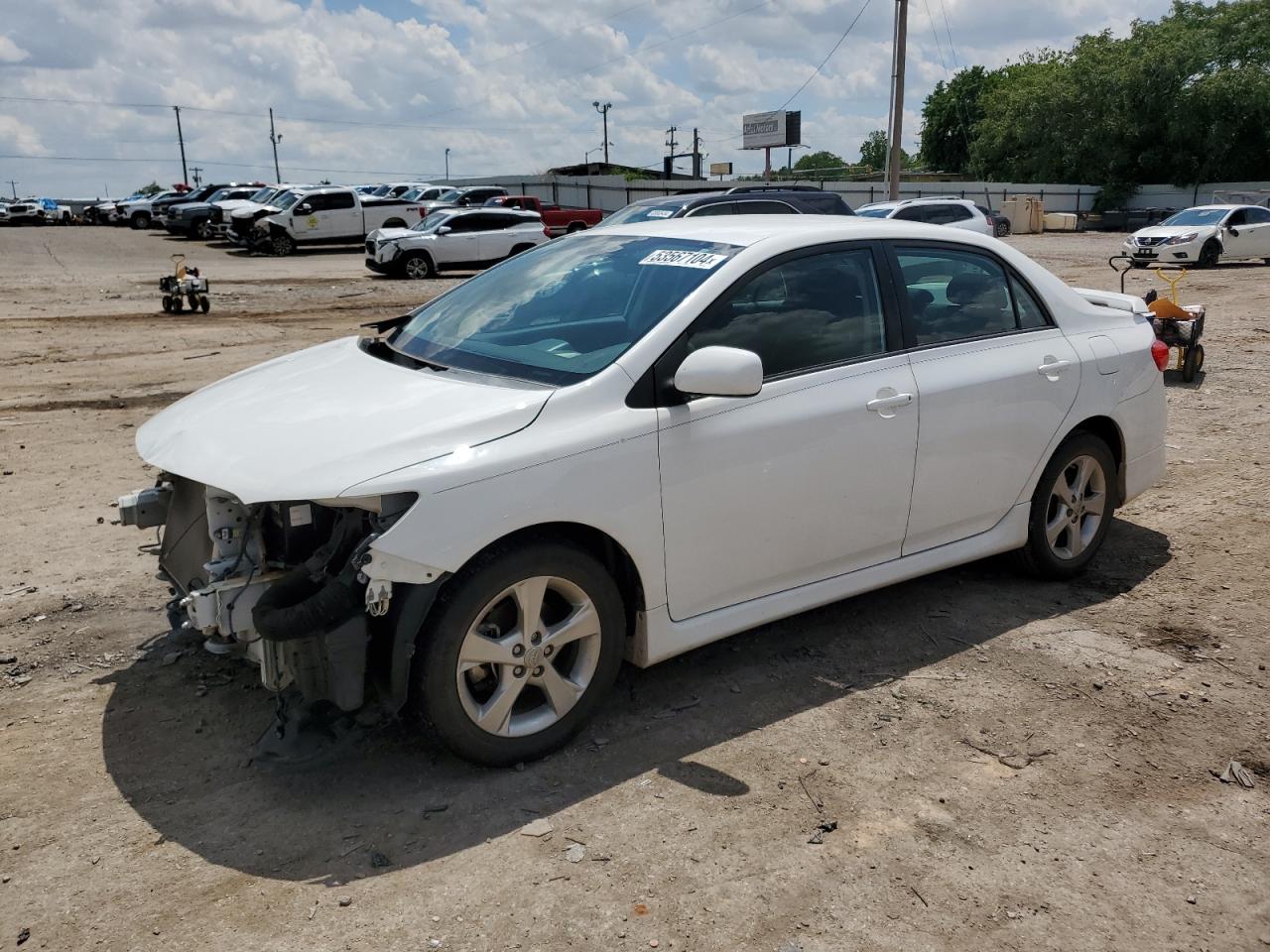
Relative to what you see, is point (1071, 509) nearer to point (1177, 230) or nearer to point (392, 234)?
point (392, 234)

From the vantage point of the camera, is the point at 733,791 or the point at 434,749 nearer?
the point at 733,791

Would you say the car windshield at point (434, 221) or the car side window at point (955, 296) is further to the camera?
the car windshield at point (434, 221)

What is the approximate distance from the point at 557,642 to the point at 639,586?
0.37 m

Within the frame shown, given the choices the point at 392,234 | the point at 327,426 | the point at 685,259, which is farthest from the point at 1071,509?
the point at 392,234

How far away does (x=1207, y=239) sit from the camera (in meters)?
25.8

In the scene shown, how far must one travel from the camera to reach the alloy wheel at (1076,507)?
16.8ft

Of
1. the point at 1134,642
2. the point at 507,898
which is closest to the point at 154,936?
the point at 507,898

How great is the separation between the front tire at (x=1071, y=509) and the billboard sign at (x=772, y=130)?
55792mm

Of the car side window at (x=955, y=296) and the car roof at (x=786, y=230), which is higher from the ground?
the car roof at (x=786, y=230)

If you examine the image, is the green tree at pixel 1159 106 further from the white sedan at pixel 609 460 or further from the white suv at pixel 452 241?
the white sedan at pixel 609 460

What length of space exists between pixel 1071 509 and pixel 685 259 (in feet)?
7.85

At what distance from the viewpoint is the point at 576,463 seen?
11.3ft

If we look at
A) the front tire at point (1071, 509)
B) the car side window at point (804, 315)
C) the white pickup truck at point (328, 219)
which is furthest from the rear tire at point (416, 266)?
the car side window at point (804, 315)

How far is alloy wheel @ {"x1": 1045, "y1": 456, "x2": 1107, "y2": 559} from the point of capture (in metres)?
5.12
